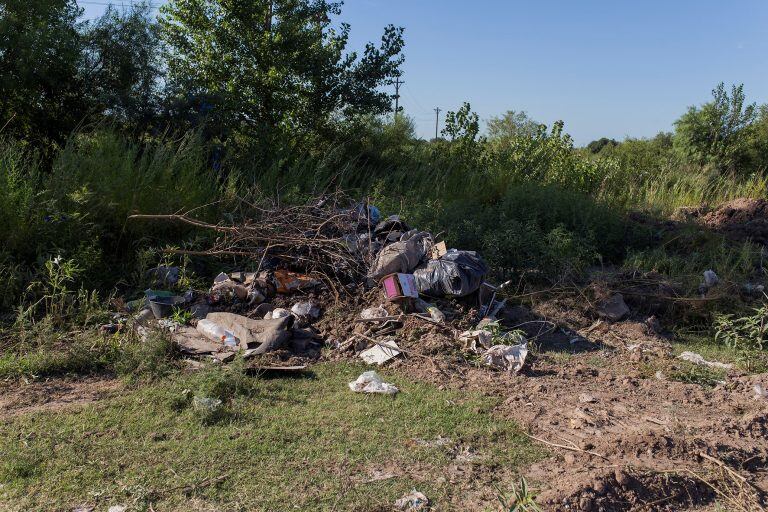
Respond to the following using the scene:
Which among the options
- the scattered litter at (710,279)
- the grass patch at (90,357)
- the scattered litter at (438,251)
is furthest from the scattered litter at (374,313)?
the scattered litter at (710,279)

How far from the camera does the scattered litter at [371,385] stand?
3986 millimetres

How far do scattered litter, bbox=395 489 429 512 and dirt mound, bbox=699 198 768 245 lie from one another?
6821 mm

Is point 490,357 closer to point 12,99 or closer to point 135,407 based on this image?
point 135,407

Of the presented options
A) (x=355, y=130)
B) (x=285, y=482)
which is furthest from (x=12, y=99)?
(x=285, y=482)

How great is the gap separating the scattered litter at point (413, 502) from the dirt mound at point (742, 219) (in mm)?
6821

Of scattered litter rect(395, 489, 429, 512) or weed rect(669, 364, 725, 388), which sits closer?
scattered litter rect(395, 489, 429, 512)

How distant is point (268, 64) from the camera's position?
10.4 meters

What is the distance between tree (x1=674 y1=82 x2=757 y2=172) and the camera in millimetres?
15424

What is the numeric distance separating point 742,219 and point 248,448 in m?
8.11

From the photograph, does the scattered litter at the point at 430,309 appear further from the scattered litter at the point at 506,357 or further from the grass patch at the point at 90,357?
the grass patch at the point at 90,357

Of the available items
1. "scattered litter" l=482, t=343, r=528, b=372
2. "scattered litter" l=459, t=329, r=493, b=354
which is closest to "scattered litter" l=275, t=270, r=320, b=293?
"scattered litter" l=459, t=329, r=493, b=354

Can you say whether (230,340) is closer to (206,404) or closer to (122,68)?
(206,404)

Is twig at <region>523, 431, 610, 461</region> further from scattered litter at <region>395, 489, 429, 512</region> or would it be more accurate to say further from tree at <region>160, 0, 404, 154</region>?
tree at <region>160, 0, 404, 154</region>

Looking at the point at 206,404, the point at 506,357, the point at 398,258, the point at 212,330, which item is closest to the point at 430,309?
the point at 398,258
